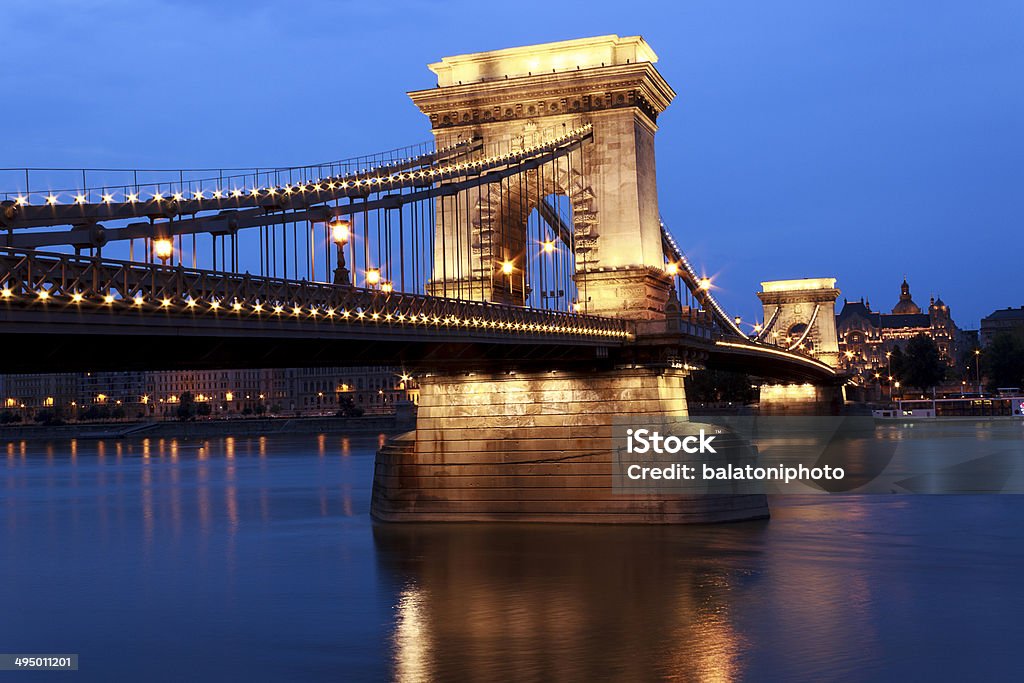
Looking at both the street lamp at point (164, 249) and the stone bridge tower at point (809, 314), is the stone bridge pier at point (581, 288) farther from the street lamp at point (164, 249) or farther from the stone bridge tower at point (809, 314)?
the stone bridge tower at point (809, 314)

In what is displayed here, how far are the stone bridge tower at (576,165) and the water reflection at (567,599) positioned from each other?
12.3 meters

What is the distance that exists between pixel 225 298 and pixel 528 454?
739 inches

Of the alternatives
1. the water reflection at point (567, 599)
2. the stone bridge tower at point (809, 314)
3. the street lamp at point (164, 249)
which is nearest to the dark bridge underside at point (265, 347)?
the street lamp at point (164, 249)

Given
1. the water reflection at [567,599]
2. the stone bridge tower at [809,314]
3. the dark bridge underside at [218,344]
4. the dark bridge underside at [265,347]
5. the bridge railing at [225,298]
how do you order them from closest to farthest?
the bridge railing at [225,298], the dark bridge underside at [218,344], the dark bridge underside at [265,347], the water reflection at [567,599], the stone bridge tower at [809,314]

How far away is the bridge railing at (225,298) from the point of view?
66.3 feet

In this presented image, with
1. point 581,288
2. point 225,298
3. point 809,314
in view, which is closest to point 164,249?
point 225,298

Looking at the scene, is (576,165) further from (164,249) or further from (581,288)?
(164,249)

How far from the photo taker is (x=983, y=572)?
1356 inches

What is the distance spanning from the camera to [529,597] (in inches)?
1227

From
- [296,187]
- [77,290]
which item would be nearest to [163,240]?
[77,290]

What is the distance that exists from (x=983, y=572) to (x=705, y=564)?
25.7 ft

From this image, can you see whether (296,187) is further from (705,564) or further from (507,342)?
(705,564)

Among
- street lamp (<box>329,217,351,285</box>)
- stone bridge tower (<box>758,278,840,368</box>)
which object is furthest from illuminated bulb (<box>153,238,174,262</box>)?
stone bridge tower (<box>758,278,840,368</box>)

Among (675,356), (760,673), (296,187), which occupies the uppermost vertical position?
(296,187)
